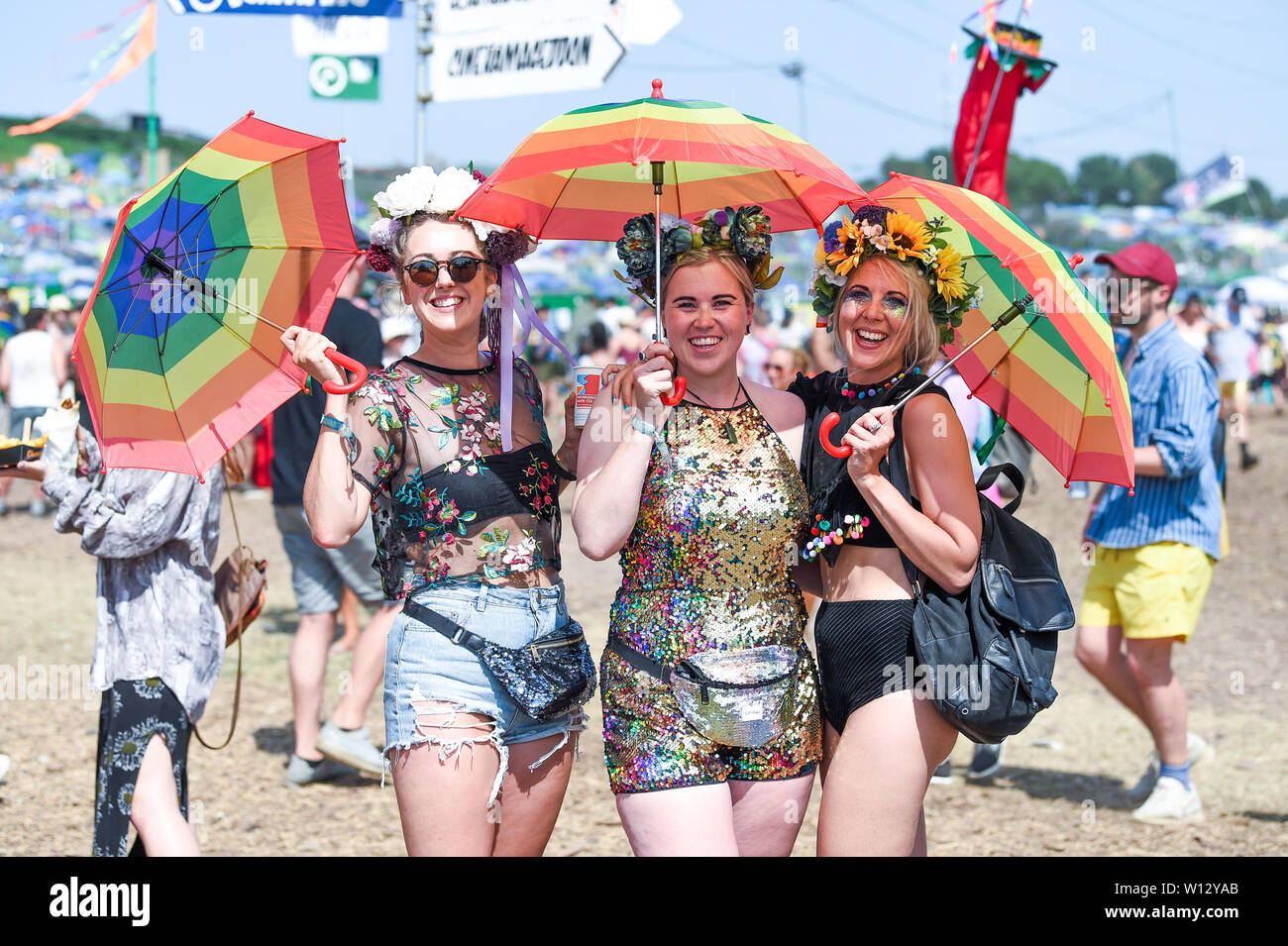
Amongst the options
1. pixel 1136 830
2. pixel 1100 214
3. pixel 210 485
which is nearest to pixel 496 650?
pixel 210 485

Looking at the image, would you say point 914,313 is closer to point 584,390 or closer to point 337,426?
point 584,390

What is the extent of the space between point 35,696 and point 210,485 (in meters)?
3.45

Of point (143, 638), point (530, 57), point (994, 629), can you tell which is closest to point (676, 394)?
point (994, 629)

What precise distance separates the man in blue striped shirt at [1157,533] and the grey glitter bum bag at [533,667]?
113 inches

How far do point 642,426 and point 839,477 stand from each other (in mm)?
469

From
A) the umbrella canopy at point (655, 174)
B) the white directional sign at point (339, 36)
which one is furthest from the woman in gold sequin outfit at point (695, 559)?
the white directional sign at point (339, 36)

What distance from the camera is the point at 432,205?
282 cm

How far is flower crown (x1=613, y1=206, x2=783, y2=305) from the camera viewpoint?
280 centimetres

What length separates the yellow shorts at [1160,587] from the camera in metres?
4.86

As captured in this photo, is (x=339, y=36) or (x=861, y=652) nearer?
(x=861, y=652)

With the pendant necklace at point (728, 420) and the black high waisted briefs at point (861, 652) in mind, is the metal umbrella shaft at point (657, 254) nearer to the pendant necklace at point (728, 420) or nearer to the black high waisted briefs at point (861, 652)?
the pendant necklace at point (728, 420)

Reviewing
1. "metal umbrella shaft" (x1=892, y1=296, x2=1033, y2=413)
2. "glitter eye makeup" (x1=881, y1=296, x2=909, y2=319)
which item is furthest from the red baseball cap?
"glitter eye makeup" (x1=881, y1=296, x2=909, y2=319)

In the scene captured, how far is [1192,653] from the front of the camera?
298 inches

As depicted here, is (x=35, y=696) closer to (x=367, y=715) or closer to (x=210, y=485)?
(x=367, y=715)
